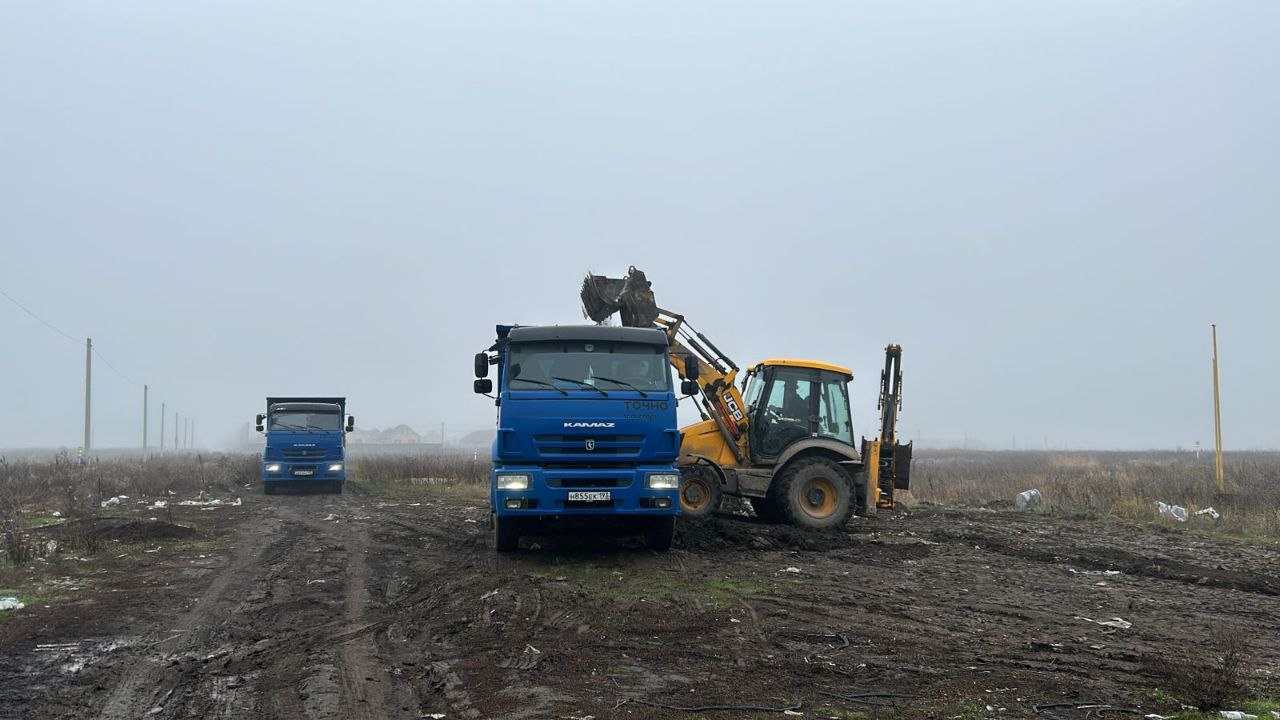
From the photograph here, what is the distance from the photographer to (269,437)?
83.7 feet

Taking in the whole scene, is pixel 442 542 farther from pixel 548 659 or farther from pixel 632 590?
pixel 548 659

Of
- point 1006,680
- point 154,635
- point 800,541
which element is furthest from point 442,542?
point 1006,680

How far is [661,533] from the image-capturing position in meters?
11.6

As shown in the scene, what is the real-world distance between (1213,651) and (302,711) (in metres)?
6.43

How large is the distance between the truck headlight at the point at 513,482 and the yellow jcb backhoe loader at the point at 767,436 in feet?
16.3

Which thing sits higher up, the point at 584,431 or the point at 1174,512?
the point at 584,431

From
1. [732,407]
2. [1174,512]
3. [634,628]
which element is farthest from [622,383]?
[1174,512]

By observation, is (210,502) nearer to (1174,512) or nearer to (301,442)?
(301,442)

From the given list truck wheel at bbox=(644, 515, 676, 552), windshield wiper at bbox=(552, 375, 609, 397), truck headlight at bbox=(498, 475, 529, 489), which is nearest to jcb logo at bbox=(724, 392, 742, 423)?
truck wheel at bbox=(644, 515, 676, 552)

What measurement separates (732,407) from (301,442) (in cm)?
1482

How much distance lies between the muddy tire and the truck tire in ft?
0.73

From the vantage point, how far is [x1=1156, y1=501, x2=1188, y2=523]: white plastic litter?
55.6 ft

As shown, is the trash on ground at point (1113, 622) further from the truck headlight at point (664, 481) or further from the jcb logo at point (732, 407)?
the jcb logo at point (732, 407)

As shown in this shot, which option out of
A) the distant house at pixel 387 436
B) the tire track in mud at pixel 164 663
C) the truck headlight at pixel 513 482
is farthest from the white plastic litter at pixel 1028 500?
the distant house at pixel 387 436
